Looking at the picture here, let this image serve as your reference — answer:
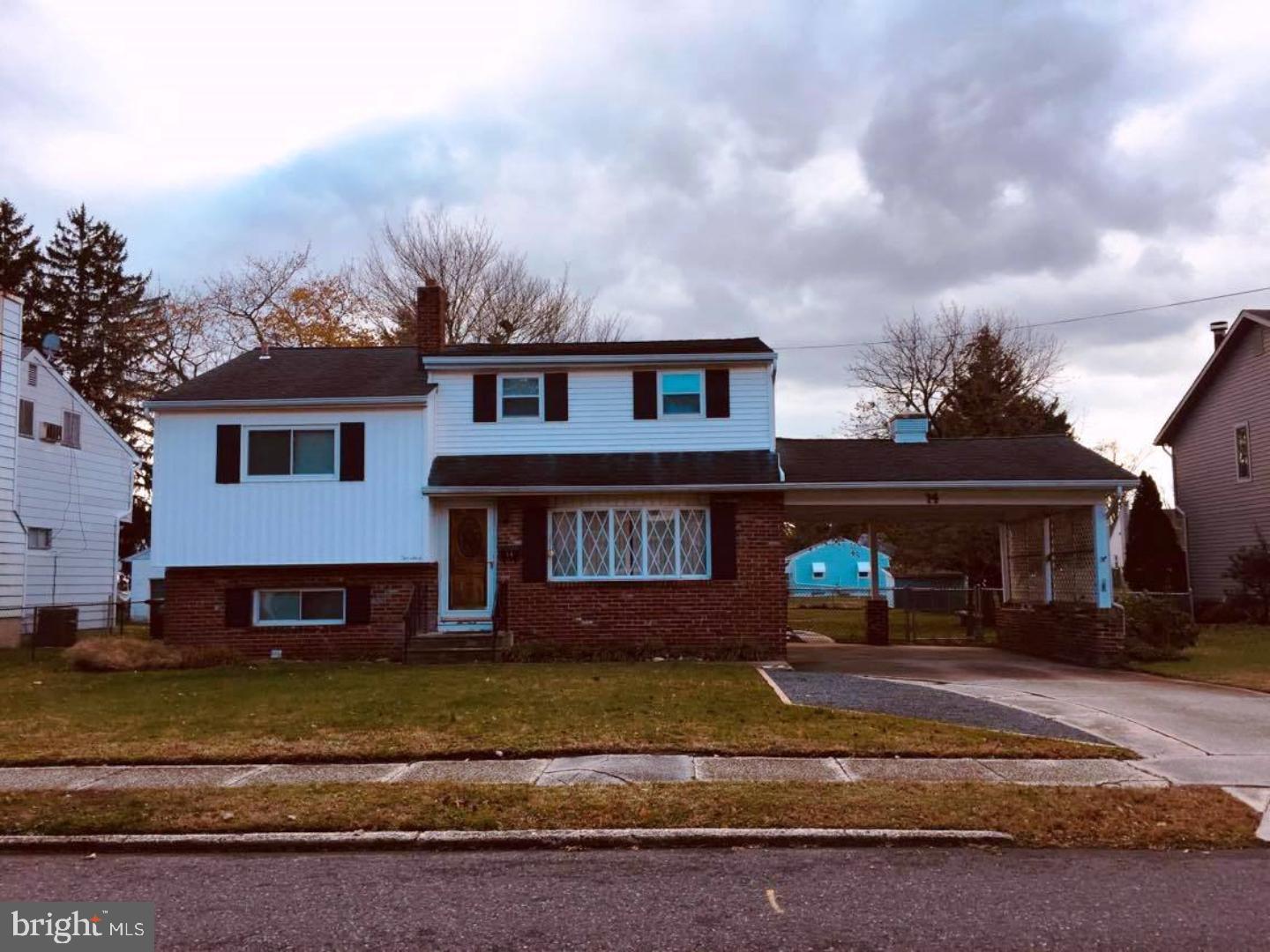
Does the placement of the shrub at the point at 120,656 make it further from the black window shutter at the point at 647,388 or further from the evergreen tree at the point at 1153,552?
the evergreen tree at the point at 1153,552

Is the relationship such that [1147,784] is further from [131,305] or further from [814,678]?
[131,305]

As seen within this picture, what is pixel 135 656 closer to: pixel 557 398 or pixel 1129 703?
pixel 557 398

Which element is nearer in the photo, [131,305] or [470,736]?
[470,736]

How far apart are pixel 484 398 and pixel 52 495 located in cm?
1317

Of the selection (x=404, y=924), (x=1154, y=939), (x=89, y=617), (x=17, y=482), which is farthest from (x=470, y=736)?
(x=89, y=617)

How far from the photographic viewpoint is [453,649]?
17.3 metres

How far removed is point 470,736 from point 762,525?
970 centimetres

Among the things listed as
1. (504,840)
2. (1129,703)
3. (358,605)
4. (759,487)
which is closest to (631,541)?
(759,487)

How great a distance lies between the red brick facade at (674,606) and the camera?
18.2 m

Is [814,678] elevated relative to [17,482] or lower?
lower

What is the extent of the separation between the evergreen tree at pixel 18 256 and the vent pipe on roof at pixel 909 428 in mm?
43280

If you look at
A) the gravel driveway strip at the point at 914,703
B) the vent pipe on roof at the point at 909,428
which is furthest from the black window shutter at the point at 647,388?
the gravel driveway strip at the point at 914,703

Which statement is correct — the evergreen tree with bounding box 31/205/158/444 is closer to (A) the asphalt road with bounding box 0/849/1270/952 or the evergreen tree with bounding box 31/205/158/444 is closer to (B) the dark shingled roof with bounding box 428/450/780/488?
(B) the dark shingled roof with bounding box 428/450/780/488

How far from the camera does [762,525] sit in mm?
18453
